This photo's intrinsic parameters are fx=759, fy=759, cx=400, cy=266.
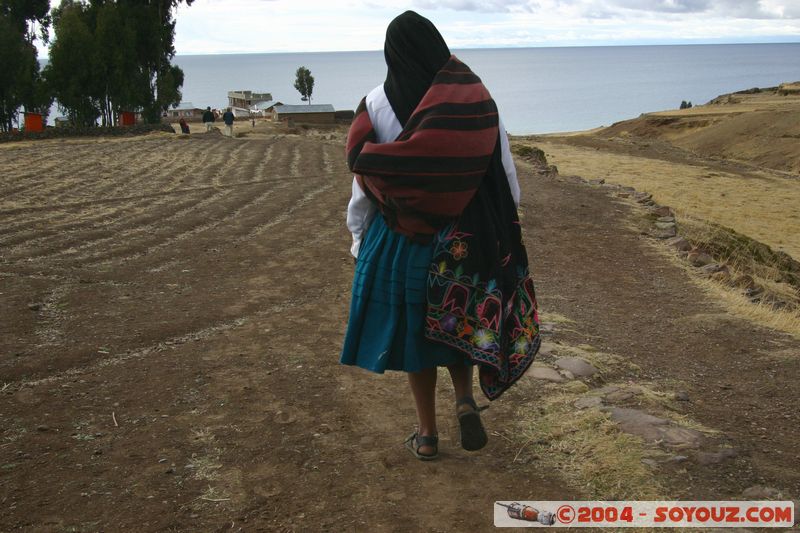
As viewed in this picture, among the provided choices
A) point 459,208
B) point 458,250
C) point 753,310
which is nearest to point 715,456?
point 458,250

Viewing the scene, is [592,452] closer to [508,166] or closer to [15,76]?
[508,166]

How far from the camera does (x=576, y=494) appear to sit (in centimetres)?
319

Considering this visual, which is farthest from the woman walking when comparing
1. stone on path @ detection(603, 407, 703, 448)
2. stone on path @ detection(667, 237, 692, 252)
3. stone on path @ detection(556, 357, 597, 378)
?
stone on path @ detection(667, 237, 692, 252)

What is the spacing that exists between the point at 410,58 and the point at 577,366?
2.47 metres

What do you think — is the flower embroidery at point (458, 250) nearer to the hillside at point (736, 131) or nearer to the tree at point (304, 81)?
the hillside at point (736, 131)

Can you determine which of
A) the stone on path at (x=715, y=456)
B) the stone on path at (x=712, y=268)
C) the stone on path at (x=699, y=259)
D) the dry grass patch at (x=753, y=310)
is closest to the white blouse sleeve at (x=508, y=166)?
the stone on path at (x=715, y=456)

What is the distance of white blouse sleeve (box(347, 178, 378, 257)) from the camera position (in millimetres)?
3344

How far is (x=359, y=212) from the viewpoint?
3381 mm

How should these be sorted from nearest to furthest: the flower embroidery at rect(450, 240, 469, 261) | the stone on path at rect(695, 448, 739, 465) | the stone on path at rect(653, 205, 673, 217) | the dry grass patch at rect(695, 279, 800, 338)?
the flower embroidery at rect(450, 240, 469, 261), the stone on path at rect(695, 448, 739, 465), the dry grass patch at rect(695, 279, 800, 338), the stone on path at rect(653, 205, 673, 217)

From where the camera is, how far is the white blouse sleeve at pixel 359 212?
3.34 metres

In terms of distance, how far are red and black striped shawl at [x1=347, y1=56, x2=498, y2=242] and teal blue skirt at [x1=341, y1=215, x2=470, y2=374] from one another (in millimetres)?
114

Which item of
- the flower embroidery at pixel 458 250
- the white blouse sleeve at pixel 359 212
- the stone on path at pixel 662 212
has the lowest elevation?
the stone on path at pixel 662 212

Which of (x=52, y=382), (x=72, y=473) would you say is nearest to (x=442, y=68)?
(x=72, y=473)

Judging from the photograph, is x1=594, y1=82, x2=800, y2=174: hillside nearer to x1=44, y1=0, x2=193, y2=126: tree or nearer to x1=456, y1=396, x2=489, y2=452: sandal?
x1=44, y1=0, x2=193, y2=126: tree
